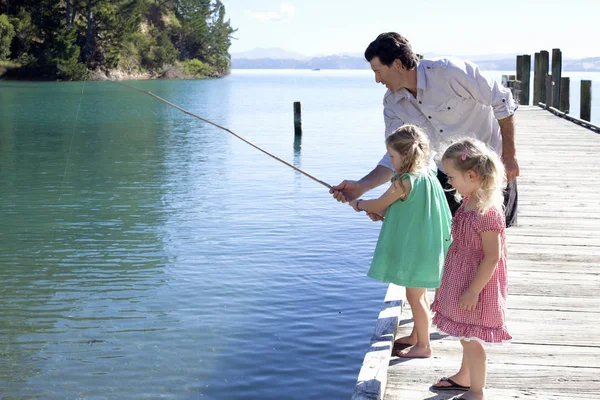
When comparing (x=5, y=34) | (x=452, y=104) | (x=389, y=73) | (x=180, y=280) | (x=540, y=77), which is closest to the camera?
(x=389, y=73)

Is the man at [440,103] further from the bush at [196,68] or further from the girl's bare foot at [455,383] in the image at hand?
the bush at [196,68]

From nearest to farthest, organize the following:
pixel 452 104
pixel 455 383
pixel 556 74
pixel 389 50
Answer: pixel 455 383 → pixel 389 50 → pixel 452 104 → pixel 556 74

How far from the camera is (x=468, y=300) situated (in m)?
3.54

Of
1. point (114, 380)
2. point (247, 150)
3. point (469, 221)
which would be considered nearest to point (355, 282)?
point (114, 380)

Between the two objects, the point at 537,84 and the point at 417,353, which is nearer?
the point at 417,353

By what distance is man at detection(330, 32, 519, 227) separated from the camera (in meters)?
4.27

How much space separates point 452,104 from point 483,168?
976mm

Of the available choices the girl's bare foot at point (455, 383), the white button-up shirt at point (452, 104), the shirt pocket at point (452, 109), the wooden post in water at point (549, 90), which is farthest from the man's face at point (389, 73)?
the wooden post in water at point (549, 90)

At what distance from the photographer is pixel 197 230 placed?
11.2m

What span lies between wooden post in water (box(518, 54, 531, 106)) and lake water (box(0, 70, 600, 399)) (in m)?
9.77

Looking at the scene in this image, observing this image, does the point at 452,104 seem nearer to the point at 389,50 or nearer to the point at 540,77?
the point at 389,50

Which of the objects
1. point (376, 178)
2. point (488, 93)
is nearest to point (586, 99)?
point (488, 93)

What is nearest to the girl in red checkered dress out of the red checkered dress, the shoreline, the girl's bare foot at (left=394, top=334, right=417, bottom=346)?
the red checkered dress

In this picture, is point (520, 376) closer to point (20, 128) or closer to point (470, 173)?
point (470, 173)
